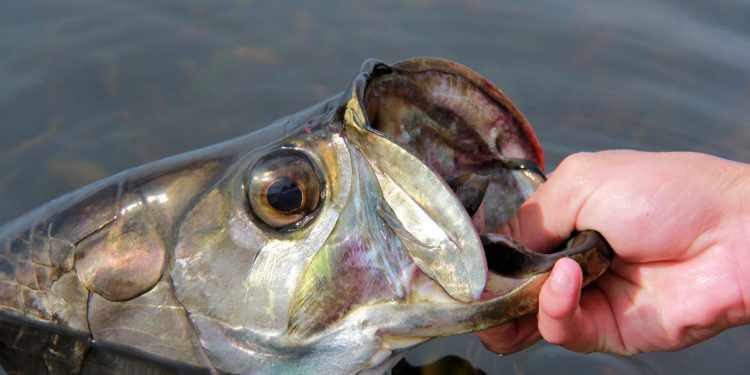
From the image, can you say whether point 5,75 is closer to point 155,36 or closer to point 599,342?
point 155,36

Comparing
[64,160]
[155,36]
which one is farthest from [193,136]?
[155,36]

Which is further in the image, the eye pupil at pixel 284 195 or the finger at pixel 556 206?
the finger at pixel 556 206

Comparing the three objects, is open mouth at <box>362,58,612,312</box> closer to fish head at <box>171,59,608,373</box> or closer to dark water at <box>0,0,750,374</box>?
fish head at <box>171,59,608,373</box>

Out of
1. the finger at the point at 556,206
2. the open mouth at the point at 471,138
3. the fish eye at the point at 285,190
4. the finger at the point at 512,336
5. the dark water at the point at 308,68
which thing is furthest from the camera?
the dark water at the point at 308,68

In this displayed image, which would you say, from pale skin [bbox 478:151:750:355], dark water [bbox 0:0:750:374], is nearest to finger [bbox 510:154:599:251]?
pale skin [bbox 478:151:750:355]

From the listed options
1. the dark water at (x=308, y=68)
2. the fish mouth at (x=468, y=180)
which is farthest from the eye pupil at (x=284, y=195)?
the dark water at (x=308, y=68)

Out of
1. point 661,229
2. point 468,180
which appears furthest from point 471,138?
point 661,229

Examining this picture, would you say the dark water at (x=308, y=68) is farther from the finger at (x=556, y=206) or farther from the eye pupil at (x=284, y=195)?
the eye pupil at (x=284, y=195)
